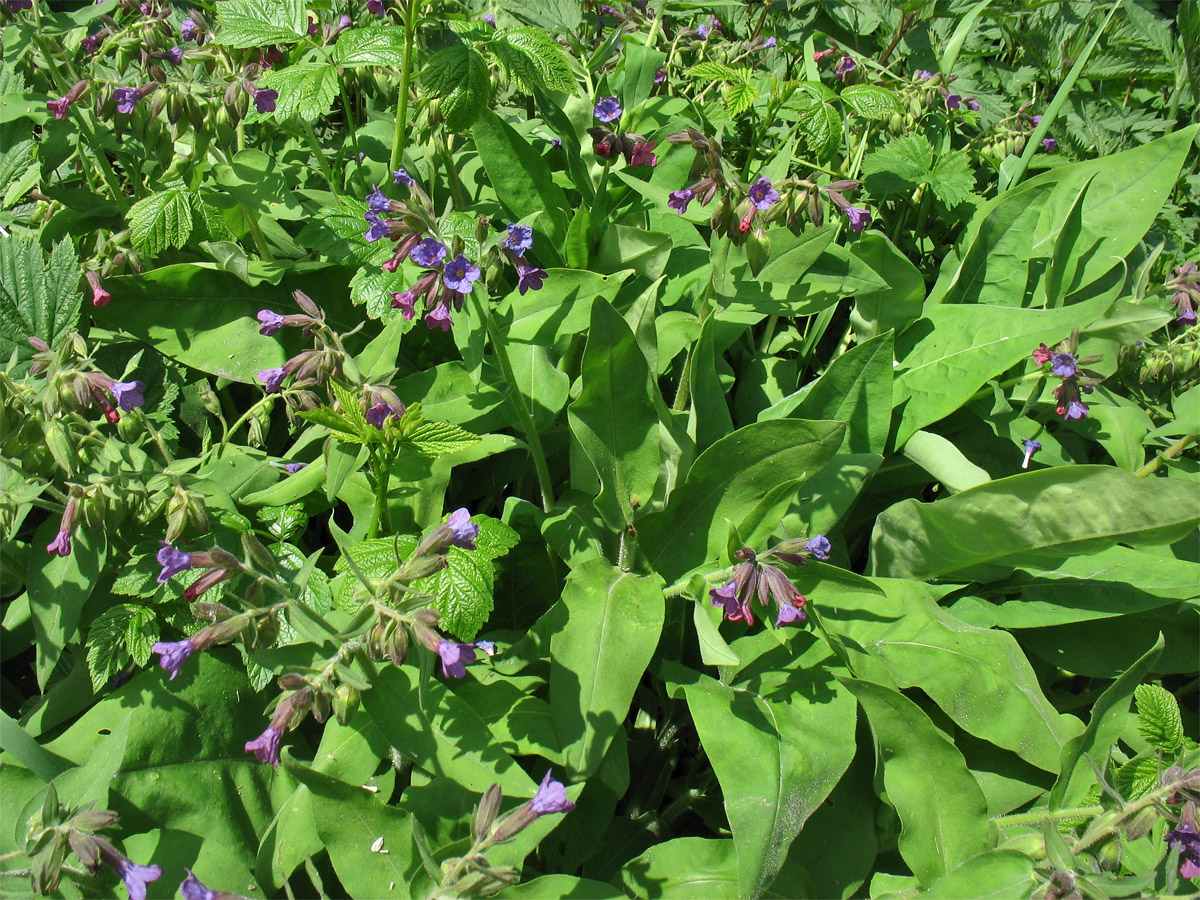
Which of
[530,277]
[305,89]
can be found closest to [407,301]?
[530,277]

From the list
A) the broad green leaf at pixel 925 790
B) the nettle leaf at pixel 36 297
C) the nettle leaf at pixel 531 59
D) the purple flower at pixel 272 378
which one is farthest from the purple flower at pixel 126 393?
the broad green leaf at pixel 925 790

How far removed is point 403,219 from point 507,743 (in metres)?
1.17

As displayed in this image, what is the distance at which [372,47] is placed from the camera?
7.78 feet

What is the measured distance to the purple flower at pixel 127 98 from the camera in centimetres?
230

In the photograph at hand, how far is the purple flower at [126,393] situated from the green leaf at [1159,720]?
2.44 metres

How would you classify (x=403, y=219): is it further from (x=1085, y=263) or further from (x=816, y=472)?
(x=1085, y=263)

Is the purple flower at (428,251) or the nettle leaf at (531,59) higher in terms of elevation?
the nettle leaf at (531,59)

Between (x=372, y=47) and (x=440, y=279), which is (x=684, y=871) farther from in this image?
(x=372, y=47)

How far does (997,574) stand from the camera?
8.00 feet

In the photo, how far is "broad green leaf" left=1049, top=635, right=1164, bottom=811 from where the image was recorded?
1.92 meters

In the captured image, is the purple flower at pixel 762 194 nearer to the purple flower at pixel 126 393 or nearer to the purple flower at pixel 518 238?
the purple flower at pixel 518 238

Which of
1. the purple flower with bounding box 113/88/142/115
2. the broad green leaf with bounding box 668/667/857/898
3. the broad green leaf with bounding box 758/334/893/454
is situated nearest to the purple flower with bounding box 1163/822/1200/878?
the broad green leaf with bounding box 668/667/857/898

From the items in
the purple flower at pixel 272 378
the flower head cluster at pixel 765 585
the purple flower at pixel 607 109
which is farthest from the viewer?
the purple flower at pixel 607 109

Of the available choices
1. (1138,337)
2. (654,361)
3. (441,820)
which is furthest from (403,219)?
(1138,337)
